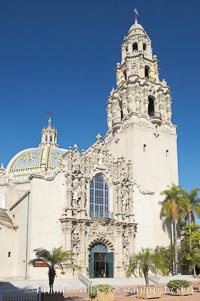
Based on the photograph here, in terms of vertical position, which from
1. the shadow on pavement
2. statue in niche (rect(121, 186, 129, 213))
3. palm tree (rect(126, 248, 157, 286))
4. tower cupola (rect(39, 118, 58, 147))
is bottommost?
the shadow on pavement

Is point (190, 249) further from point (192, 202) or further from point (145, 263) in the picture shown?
point (145, 263)

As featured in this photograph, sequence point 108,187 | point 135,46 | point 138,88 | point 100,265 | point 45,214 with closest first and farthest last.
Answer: point 45,214
point 100,265
point 108,187
point 138,88
point 135,46

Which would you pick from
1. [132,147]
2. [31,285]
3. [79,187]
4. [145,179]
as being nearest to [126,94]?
[132,147]

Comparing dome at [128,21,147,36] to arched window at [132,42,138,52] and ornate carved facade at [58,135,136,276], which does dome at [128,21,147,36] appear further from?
ornate carved facade at [58,135,136,276]

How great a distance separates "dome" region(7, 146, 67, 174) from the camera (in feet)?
167

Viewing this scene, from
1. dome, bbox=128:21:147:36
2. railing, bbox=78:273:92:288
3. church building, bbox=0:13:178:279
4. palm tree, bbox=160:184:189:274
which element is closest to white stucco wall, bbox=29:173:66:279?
church building, bbox=0:13:178:279

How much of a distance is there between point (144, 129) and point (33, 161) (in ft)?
57.2

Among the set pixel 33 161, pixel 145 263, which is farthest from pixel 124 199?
pixel 33 161

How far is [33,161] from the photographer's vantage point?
51.8 meters

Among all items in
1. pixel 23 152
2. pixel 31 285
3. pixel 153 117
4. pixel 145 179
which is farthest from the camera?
pixel 23 152

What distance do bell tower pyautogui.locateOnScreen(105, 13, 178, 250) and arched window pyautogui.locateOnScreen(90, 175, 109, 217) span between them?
12.7 ft

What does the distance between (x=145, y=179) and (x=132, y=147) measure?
4443 millimetres

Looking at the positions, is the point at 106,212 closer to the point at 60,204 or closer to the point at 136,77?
the point at 60,204

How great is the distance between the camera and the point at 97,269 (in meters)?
37.3
